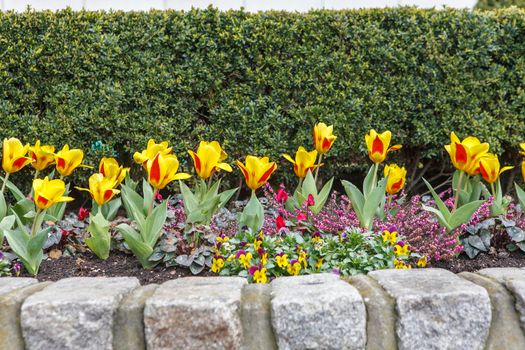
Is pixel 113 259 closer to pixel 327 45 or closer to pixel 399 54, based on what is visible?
pixel 327 45

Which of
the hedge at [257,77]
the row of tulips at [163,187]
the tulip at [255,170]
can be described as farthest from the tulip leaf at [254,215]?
the hedge at [257,77]

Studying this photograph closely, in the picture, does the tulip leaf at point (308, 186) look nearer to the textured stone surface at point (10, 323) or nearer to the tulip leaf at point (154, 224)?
the tulip leaf at point (154, 224)

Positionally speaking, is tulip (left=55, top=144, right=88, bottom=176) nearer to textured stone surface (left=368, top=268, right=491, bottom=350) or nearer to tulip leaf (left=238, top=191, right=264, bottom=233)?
tulip leaf (left=238, top=191, right=264, bottom=233)

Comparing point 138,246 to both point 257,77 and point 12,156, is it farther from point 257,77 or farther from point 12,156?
point 257,77

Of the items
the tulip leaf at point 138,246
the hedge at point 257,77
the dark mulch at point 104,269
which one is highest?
the hedge at point 257,77

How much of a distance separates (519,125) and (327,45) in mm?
1474

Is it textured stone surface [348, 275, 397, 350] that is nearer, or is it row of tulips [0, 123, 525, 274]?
textured stone surface [348, 275, 397, 350]

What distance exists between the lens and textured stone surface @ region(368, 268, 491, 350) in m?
1.99

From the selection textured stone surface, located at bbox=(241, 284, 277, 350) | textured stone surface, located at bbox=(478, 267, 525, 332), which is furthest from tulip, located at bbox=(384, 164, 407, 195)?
textured stone surface, located at bbox=(241, 284, 277, 350)

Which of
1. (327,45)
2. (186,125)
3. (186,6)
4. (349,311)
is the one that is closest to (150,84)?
(186,125)

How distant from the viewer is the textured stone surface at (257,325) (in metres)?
1.99

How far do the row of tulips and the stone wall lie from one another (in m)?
0.47

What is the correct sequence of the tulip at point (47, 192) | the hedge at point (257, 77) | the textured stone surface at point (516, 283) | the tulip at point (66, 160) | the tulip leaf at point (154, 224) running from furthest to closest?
the hedge at point (257, 77) → the tulip at point (66, 160) → the tulip leaf at point (154, 224) → the tulip at point (47, 192) → the textured stone surface at point (516, 283)

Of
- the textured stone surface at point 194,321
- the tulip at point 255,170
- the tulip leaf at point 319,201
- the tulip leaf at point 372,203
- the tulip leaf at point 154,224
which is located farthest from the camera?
the tulip leaf at point 319,201
